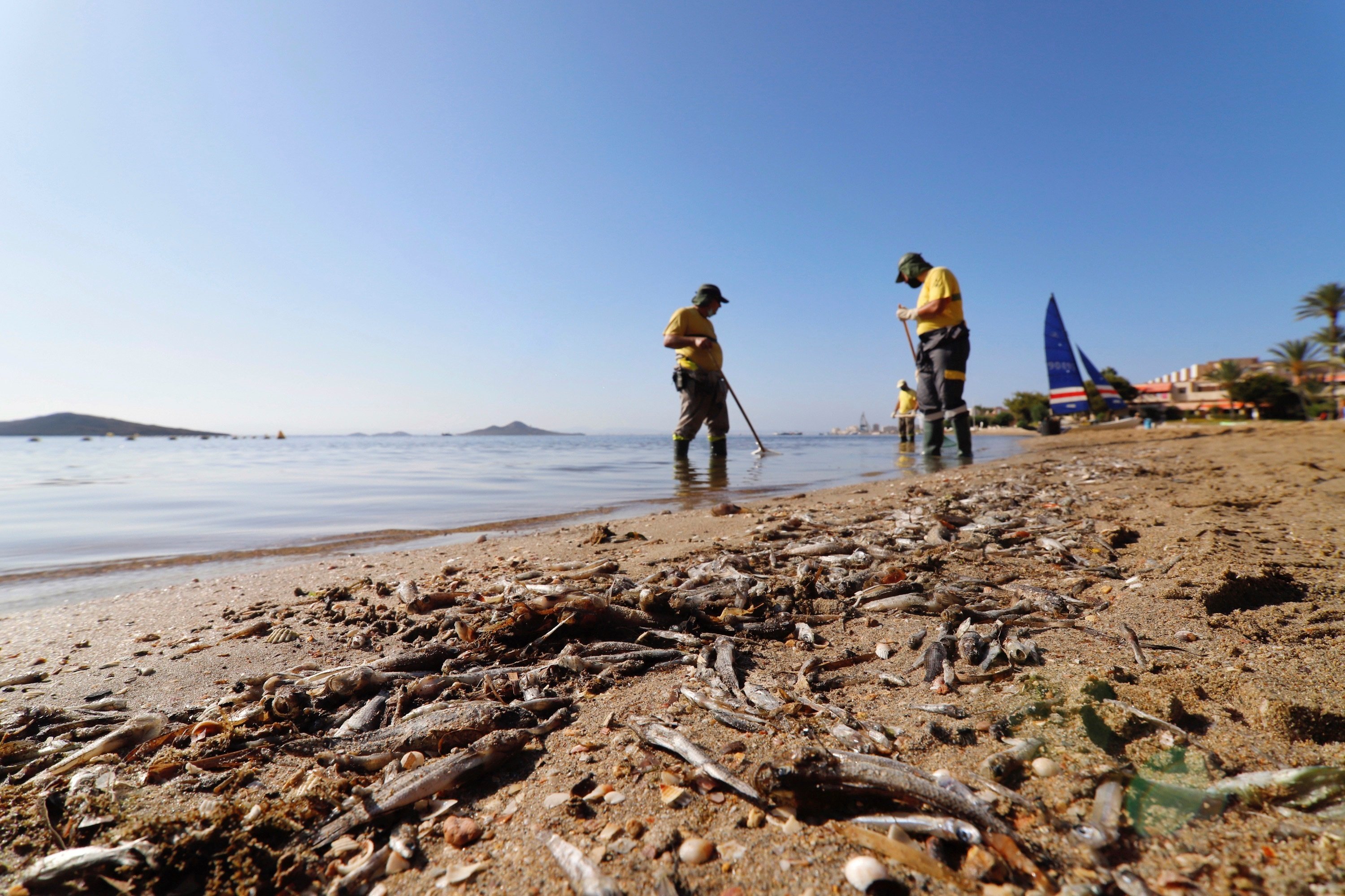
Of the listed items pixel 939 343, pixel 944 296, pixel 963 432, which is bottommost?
pixel 963 432

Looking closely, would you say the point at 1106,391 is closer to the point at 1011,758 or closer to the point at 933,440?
the point at 933,440

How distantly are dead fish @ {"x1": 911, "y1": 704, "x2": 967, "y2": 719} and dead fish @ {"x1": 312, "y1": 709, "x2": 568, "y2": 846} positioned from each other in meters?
1.08

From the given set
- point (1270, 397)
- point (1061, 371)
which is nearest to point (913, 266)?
point (1061, 371)

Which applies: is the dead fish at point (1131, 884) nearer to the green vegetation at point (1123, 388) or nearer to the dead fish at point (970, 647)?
the dead fish at point (970, 647)

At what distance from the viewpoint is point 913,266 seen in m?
10.1

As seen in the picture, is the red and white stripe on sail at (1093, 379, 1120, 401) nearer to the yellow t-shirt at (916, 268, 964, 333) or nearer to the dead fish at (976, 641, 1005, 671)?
the yellow t-shirt at (916, 268, 964, 333)

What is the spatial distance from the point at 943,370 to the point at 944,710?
361 inches

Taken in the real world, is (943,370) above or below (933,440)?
above

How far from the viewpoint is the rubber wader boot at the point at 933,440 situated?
35.5 ft

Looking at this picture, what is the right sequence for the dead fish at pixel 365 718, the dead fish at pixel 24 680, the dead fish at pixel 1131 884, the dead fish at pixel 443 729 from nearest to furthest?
the dead fish at pixel 1131 884 → the dead fish at pixel 443 729 → the dead fish at pixel 365 718 → the dead fish at pixel 24 680

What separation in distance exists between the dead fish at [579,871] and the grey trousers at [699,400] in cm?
946

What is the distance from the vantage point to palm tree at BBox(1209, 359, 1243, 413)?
142ft

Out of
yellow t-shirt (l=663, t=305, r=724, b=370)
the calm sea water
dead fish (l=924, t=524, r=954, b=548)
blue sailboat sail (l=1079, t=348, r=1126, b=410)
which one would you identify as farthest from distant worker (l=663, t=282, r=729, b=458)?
blue sailboat sail (l=1079, t=348, r=1126, b=410)

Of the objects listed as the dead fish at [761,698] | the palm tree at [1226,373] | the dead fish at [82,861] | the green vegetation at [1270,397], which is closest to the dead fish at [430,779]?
the dead fish at [82,861]
